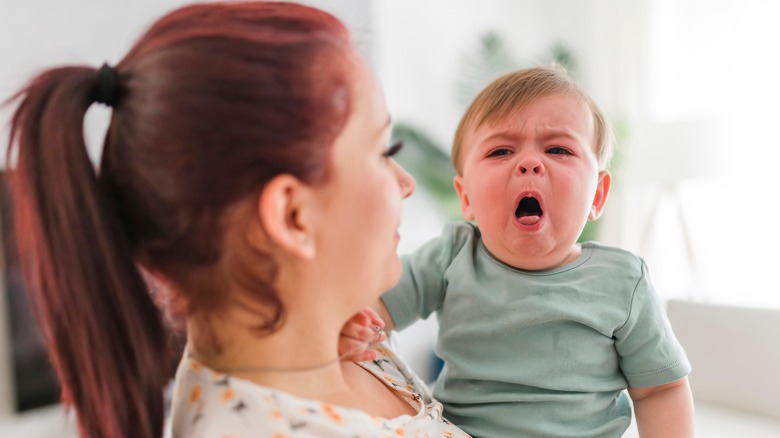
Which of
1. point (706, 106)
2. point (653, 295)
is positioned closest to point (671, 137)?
point (706, 106)

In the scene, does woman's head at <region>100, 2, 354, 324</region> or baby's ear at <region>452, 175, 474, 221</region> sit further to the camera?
baby's ear at <region>452, 175, 474, 221</region>

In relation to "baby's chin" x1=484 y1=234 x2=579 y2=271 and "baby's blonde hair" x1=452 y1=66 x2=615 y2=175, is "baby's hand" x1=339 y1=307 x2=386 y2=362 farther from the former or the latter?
"baby's blonde hair" x1=452 y1=66 x2=615 y2=175

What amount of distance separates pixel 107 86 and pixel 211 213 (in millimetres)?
187

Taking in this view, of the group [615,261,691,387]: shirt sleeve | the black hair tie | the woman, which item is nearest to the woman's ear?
the woman

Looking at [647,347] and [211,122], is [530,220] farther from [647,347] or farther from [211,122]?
[211,122]

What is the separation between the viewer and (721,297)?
3.60 m

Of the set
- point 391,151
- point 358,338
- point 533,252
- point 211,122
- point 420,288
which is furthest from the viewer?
point 420,288

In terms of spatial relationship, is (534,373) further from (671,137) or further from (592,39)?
(592,39)

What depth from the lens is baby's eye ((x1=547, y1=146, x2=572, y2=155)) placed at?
1.04m

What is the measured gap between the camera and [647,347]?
99 cm

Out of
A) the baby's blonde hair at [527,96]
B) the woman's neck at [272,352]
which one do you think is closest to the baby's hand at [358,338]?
the woman's neck at [272,352]

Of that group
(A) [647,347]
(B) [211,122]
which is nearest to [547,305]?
(A) [647,347]

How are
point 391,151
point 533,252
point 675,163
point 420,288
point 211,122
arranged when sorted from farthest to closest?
point 675,163
point 420,288
point 533,252
point 391,151
point 211,122

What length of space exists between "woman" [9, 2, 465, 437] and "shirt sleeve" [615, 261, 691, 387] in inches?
17.6
